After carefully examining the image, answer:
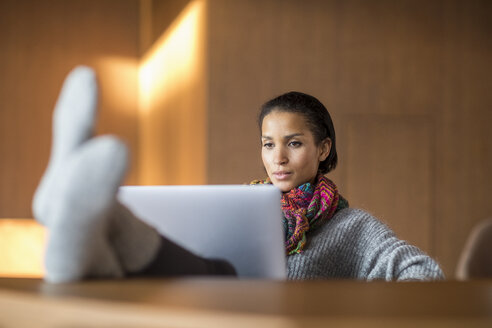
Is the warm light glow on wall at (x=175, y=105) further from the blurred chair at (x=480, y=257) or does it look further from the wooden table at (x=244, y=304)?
the wooden table at (x=244, y=304)

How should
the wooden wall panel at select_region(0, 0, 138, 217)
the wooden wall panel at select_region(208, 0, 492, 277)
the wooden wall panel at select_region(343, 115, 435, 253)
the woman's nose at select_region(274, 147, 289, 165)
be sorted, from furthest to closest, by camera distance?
the wooden wall panel at select_region(0, 0, 138, 217)
the wooden wall panel at select_region(343, 115, 435, 253)
the wooden wall panel at select_region(208, 0, 492, 277)
the woman's nose at select_region(274, 147, 289, 165)

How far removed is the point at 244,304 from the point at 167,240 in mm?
424

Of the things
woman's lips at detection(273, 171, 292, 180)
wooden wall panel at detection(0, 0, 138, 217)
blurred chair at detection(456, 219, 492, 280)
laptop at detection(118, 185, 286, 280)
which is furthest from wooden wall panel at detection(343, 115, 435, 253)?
laptop at detection(118, 185, 286, 280)

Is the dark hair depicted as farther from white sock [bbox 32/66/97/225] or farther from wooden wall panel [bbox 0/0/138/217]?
wooden wall panel [bbox 0/0/138/217]

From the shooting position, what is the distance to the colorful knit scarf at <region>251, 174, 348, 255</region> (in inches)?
57.2

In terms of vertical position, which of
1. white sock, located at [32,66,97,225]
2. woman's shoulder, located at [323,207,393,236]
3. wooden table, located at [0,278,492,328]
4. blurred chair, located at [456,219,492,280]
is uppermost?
white sock, located at [32,66,97,225]

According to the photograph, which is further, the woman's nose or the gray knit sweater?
the woman's nose

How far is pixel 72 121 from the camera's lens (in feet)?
2.07

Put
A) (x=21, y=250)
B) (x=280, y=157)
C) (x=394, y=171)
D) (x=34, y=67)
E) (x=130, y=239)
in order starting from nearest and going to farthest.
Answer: (x=130, y=239) < (x=280, y=157) < (x=394, y=171) < (x=21, y=250) < (x=34, y=67)

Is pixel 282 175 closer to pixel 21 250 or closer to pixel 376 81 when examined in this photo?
pixel 376 81

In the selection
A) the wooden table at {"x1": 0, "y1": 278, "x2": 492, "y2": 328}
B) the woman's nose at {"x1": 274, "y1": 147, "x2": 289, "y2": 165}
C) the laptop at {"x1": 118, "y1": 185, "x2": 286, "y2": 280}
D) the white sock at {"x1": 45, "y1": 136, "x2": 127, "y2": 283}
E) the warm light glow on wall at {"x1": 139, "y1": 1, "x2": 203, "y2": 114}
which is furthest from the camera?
the warm light glow on wall at {"x1": 139, "y1": 1, "x2": 203, "y2": 114}

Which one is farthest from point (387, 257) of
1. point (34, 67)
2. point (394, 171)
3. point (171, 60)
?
point (34, 67)

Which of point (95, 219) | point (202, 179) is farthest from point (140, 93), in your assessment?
point (95, 219)

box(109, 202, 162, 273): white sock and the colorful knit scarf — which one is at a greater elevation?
box(109, 202, 162, 273): white sock
